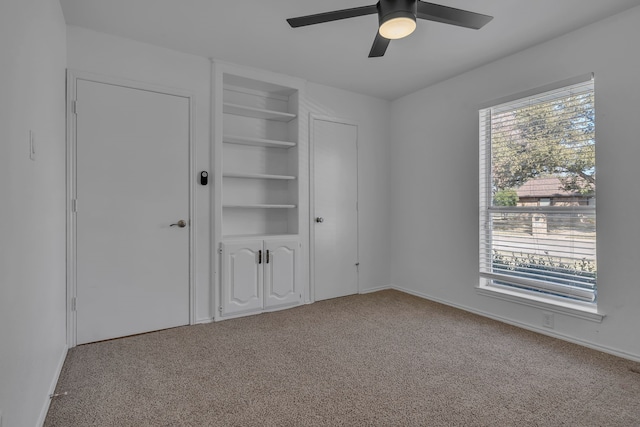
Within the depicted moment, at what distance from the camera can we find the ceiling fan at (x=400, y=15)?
73.0 inches

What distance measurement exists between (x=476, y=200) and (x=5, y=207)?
355 centimetres

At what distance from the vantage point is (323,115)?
155 inches

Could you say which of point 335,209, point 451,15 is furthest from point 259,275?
point 451,15

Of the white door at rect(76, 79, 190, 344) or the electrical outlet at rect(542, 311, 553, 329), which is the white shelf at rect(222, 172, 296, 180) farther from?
the electrical outlet at rect(542, 311, 553, 329)

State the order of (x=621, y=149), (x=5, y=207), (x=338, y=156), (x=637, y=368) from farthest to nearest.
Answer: (x=338, y=156), (x=621, y=149), (x=637, y=368), (x=5, y=207)

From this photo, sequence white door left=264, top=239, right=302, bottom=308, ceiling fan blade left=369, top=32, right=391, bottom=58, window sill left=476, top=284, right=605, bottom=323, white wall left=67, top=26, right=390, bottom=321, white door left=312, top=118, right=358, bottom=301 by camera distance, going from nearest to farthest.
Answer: ceiling fan blade left=369, top=32, right=391, bottom=58 < window sill left=476, top=284, right=605, bottom=323 < white wall left=67, top=26, right=390, bottom=321 < white door left=264, top=239, right=302, bottom=308 < white door left=312, top=118, right=358, bottom=301

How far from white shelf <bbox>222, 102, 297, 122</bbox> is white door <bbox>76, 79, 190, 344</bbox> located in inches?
18.8

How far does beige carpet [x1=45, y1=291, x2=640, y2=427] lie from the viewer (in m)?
1.74

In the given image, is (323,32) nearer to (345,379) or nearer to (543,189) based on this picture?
(543,189)

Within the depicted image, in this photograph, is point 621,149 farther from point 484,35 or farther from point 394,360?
point 394,360

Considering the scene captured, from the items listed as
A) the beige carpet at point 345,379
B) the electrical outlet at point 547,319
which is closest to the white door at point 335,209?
the beige carpet at point 345,379

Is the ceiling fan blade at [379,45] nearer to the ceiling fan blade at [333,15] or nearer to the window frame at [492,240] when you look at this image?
the ceiling fan blade at [333,15]

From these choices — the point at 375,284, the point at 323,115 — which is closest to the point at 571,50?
the point at 323,115

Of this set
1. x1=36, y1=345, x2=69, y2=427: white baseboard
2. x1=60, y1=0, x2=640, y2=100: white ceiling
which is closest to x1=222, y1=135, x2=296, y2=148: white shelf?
x1=60, y1=0, x2=640, y2=100: white ceiling
